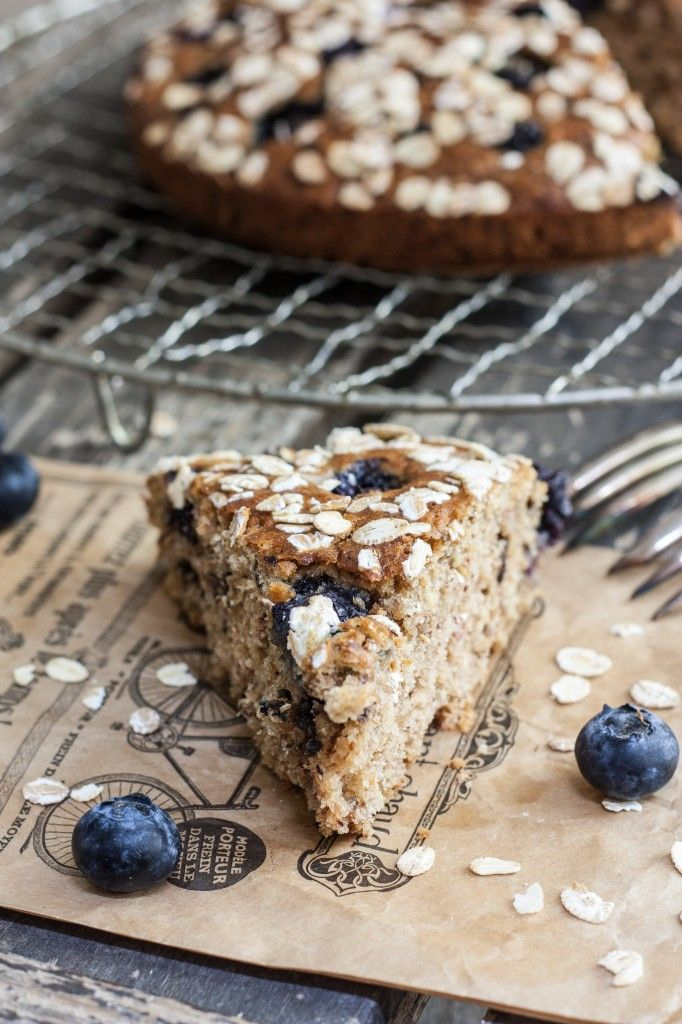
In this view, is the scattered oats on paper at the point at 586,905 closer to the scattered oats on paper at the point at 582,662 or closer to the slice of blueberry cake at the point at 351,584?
the slice of blueberry cake at the point at 351,584

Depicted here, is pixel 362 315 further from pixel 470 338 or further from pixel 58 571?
pixel 58 571

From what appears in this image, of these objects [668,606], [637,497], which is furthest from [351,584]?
[637,497]

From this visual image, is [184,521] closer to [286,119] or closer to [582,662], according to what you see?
[582,662]

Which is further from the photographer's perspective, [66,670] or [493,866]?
[66,670]

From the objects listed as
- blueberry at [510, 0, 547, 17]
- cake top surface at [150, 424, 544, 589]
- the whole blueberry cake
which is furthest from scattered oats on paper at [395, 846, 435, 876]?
blueberry at [510, 0, 547, 17]

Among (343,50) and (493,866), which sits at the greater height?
(343,50)

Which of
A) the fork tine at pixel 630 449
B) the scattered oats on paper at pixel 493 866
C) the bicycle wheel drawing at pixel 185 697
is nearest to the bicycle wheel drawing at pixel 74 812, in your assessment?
the bicycle wheel drawing at pixel 185 697
